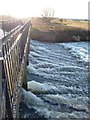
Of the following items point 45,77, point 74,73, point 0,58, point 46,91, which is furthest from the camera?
point 74,73

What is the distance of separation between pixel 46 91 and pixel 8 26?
16.5 m

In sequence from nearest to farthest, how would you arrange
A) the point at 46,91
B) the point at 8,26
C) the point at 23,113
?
the point at 23,113 → the point at 46,91 → the point at 8,26

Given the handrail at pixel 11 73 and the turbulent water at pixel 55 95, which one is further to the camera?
the turbulent water at pixel 55 95

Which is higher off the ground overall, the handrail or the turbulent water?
the handrail

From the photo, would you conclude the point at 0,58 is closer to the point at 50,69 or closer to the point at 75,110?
the point at 75,110

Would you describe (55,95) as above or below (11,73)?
below

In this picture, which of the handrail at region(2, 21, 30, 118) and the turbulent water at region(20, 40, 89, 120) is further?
the turbulent water at region(20, 40, 89, 120)

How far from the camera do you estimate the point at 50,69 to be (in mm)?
18875

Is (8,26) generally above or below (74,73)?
above

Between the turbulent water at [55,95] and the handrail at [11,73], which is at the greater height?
the handrail at [11,73]

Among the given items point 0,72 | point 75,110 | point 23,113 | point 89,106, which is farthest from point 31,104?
point 0,72

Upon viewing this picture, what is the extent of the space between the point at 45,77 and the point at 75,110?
5.88 meters

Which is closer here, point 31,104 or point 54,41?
point 31,104

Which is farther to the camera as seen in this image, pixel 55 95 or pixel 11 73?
pixel 55 95
